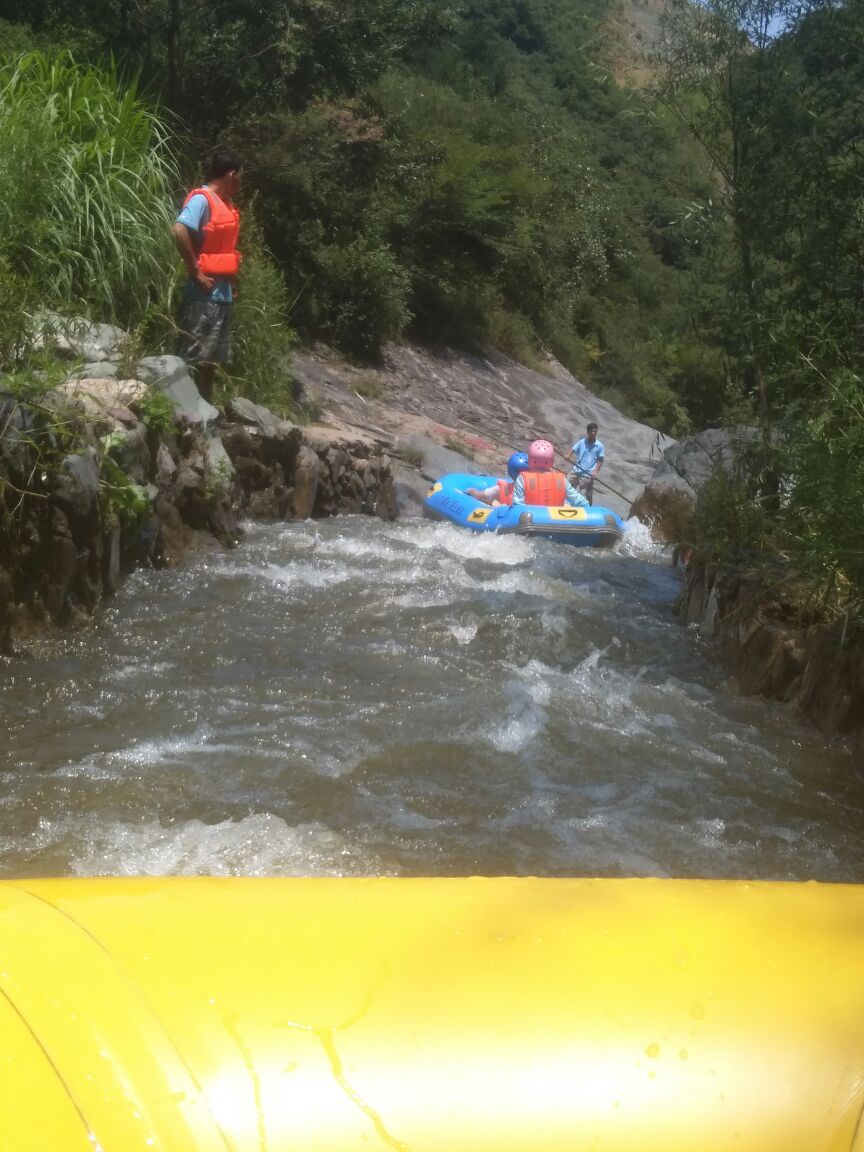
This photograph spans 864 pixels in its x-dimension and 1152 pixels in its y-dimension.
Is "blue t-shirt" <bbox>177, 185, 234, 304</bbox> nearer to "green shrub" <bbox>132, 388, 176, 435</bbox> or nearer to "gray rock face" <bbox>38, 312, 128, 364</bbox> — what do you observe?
"gray rock face" <bbox>38, 312, 128, 364</bbox>

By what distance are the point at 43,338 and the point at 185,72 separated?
30.2 feet

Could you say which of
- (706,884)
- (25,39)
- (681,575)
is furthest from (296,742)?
(25,39)

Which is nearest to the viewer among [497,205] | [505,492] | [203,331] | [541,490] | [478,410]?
[203,331]

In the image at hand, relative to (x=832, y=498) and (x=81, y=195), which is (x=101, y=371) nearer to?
(x=81, y=195)

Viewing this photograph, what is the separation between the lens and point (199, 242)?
25.3 feet

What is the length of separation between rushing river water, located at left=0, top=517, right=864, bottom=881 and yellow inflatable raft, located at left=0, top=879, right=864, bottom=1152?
1968mm

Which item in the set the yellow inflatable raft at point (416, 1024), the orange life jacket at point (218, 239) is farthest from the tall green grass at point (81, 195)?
the yellow inflatable raft at point (416, 1024)

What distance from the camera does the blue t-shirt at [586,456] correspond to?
13555 millimetres

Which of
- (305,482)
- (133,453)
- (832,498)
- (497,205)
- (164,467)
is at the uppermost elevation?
(497,205)

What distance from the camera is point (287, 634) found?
596 centimetres

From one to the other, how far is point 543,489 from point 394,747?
639 centimetres

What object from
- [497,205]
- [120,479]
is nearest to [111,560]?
[120,479]

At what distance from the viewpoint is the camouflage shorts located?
808 cm

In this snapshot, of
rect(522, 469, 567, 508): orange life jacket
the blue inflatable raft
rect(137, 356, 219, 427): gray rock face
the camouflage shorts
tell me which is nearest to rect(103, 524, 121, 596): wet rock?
rect(137, 356, 219, 427): gray rock face
